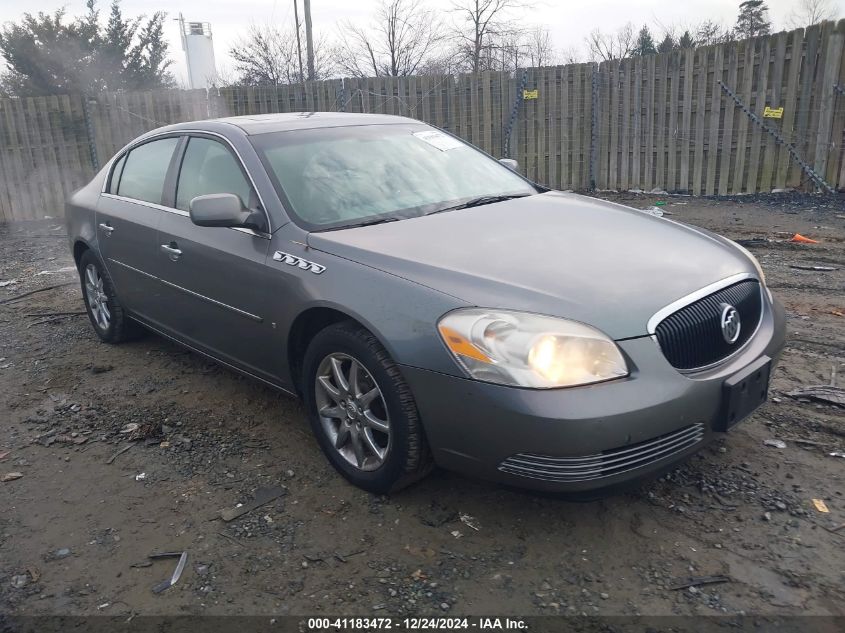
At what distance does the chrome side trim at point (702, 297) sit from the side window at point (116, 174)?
158 inches

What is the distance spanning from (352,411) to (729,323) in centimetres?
163

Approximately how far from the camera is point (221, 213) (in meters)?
3.32

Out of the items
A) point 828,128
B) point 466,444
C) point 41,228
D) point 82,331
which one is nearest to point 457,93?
point 828,128

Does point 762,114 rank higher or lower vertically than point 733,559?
higher

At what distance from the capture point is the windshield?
3443mm

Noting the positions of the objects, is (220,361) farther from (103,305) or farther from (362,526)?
(103,305)

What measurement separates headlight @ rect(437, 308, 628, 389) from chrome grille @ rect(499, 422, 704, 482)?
27 centimetres

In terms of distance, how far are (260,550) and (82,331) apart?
151 inches

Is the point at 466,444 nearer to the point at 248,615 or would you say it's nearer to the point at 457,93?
the point at 248,615

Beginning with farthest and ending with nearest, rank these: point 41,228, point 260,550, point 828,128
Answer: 1. point 41,228
2. point 828,128
3. point 260,550

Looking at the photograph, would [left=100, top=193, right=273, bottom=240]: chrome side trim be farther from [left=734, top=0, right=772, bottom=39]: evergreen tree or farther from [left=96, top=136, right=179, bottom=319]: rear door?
[left=734, top=0, right=772, bottom=39]: evergreen tree

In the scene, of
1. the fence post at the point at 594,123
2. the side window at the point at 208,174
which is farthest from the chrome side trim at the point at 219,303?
the fence post at the point at 594,123

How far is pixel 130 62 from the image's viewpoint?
26000 millimetres

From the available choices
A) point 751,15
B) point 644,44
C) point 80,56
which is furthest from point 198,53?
point 751,15
